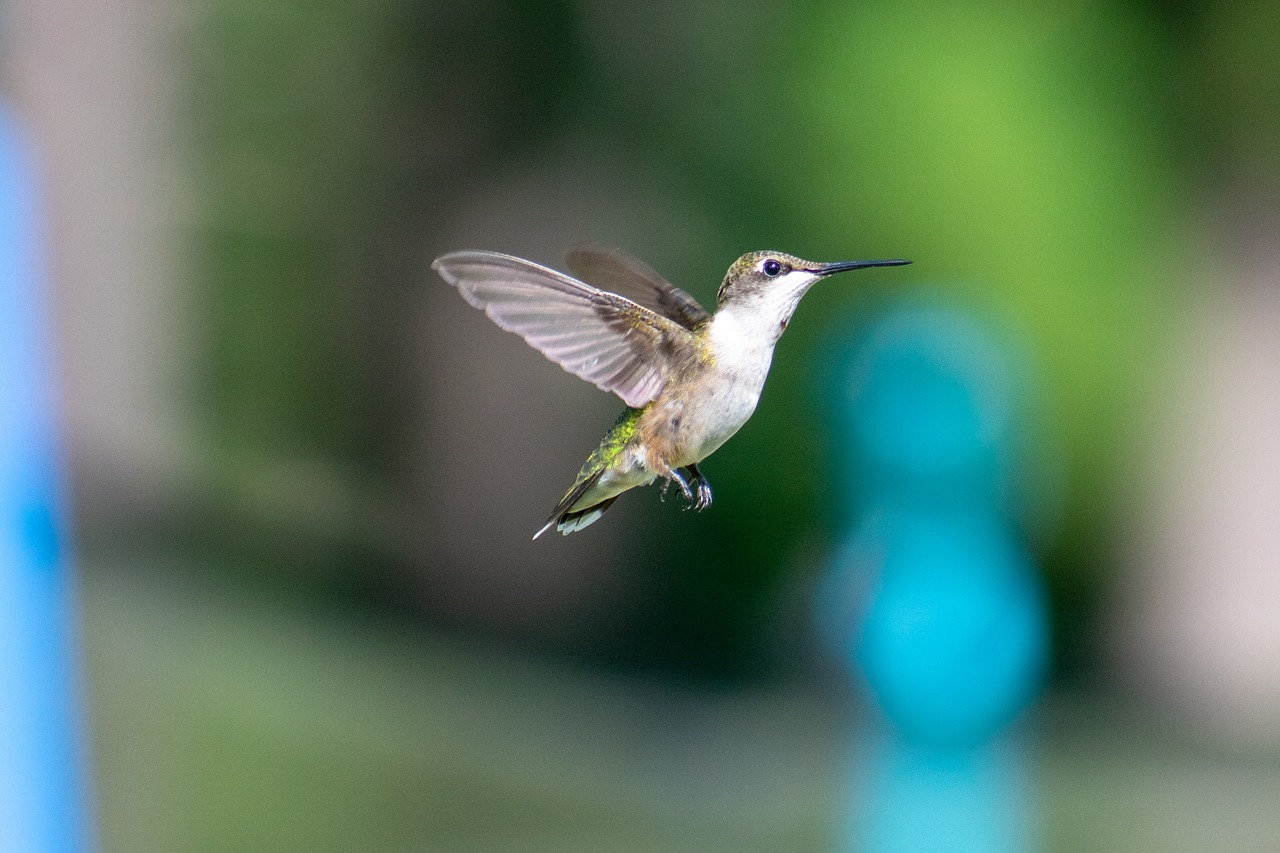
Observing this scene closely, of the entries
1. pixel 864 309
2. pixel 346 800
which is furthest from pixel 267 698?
pixel 864 309

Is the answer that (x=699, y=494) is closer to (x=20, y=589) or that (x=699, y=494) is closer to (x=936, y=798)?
(x=20, y=589)

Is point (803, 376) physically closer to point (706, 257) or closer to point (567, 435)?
point (706, 257)

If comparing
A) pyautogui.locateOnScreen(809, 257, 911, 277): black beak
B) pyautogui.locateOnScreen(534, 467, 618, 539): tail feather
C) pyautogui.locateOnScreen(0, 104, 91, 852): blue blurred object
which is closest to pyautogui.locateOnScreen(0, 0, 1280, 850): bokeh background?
pyautogui.locateOnScreen(0, 104, 91, 852): blue blurred object

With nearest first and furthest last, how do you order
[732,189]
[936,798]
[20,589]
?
[20,589] → [732,189] → [936,798]

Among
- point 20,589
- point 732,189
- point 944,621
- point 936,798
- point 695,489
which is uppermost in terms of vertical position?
point 732,189

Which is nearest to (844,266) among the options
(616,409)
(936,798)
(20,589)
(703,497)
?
(703,497)

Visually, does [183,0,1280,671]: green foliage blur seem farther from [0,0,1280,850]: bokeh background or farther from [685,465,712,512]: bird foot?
[685,465,712,512]: bird foot

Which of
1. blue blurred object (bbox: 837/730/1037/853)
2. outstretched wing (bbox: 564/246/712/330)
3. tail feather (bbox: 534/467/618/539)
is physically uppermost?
outstretched wing (bbox: 564/246/712/330)
